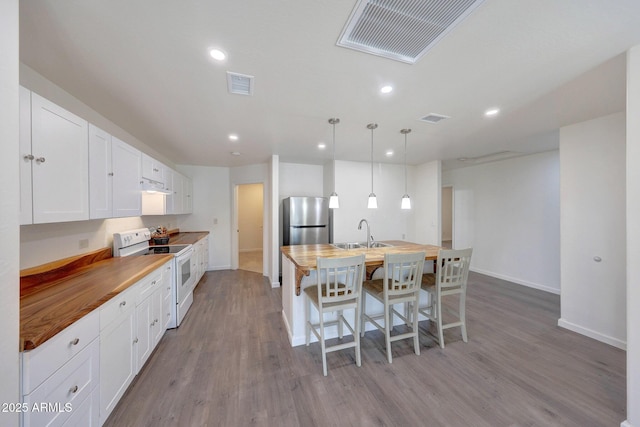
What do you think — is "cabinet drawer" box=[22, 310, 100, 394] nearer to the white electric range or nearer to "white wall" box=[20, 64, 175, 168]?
the white electric range

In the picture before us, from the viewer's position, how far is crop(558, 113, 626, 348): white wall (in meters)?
2.42

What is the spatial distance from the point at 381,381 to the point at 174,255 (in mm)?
2661

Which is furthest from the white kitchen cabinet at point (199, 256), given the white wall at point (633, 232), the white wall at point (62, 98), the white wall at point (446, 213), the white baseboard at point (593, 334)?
the white wall at point (446, 213)

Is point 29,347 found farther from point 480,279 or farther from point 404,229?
point 480,279

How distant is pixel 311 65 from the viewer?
5.36ft

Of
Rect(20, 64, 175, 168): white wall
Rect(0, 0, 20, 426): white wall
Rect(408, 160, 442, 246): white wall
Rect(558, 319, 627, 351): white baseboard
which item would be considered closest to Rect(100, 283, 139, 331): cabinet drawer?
Rect(0, 0, 20, 426): white wall

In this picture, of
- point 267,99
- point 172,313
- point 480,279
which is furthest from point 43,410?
point 480,279

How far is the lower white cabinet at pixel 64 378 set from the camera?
0.98 meters

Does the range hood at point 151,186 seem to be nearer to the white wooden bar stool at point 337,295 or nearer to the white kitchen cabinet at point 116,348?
the white kitchen cabinet at point 116,348

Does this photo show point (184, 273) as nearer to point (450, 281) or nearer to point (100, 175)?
point (100, 175)

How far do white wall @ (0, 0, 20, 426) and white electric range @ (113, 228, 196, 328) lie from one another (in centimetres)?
190

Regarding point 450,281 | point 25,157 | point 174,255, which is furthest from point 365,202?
point 25,157

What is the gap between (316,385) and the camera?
1877 mm

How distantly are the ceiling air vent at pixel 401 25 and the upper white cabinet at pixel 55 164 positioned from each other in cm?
190
